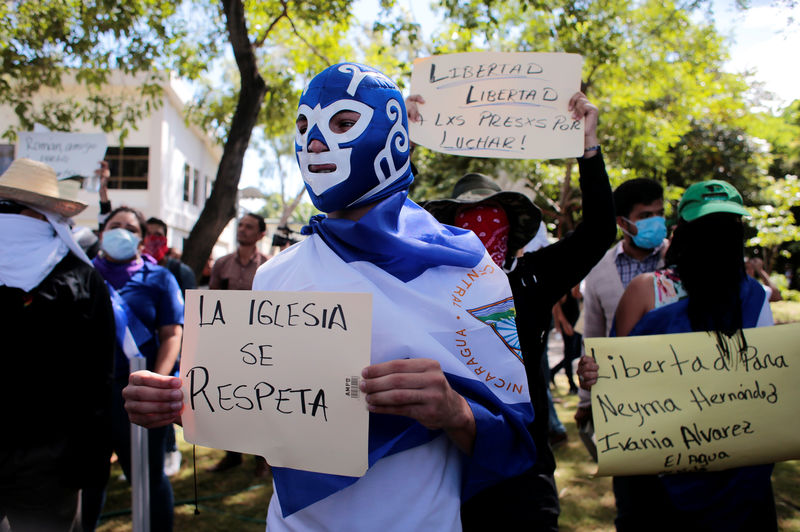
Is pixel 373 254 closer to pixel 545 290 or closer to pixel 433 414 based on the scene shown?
pixel 433 414

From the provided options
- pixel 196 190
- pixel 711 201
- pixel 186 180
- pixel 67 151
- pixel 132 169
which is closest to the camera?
pixel 711 201

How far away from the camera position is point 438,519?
144 cm

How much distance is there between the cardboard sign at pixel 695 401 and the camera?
85.6 inches

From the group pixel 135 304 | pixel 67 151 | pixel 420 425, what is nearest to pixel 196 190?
pixel 67 151

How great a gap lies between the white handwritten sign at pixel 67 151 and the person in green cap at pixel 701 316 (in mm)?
4819

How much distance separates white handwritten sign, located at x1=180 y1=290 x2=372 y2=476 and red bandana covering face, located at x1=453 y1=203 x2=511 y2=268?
1200 millimetres

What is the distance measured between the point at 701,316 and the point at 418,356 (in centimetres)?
144

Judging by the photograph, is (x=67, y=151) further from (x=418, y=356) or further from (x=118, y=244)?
(x=418, y=356)

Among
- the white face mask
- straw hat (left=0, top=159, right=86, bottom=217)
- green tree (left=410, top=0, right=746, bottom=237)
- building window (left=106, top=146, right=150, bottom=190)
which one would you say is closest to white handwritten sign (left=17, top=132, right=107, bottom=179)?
straw hat (left=0, top=159, right=86, bottom=217)

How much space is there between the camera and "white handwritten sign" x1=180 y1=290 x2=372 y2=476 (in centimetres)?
136

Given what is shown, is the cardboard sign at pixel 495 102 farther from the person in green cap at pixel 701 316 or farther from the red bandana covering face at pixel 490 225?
the person in green cap at pixel 701 316

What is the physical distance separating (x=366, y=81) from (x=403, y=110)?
0.15 m

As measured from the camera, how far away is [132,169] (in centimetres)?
2197

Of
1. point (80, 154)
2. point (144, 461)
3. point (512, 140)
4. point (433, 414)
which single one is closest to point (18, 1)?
point (80, 154)
